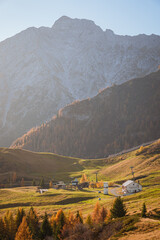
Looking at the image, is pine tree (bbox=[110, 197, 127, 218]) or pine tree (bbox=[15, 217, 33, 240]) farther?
pine tree (bbox=[110, 197, 127, 218])

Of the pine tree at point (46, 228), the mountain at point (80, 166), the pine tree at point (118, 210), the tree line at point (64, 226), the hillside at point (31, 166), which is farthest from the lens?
the hillside at point (31, 166)

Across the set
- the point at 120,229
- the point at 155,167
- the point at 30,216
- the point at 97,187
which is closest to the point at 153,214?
the point at 120,229

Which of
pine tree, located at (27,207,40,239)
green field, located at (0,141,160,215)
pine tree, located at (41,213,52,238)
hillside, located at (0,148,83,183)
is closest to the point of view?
pine tree, located at (41,213,52,238)

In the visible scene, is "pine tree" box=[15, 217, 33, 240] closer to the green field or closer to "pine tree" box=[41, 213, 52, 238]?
"pine tree" box=[41, 213, 52, 238]

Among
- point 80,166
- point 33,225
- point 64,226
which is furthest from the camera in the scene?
point 80,166

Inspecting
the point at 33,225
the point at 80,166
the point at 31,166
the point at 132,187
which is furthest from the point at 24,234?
the point at 80,166

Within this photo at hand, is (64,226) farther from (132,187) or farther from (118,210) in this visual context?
(132,187)

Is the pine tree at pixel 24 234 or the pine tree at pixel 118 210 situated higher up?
the pine tree at pixel 118 210

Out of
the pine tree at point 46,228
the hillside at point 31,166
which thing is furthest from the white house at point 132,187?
the hillside at point 31,166

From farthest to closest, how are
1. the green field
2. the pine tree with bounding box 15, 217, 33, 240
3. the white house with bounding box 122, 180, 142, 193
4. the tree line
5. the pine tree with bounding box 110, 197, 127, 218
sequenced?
the white house with bounding box 122, 180, 142, 193, the green field, the pine tree with bounding box 110, 197, 127, 218, the pine tree with bounding box 15, 217, 33, 240, the tree line

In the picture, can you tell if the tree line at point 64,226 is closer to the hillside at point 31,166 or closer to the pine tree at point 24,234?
the pine tree at point 24,234

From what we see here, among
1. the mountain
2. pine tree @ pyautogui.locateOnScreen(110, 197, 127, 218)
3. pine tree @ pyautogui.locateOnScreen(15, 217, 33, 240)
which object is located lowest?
pine tree @ pyautogui.locateOnScreen(15, 217, 33, 240)

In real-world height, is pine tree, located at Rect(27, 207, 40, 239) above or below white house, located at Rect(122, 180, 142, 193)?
below

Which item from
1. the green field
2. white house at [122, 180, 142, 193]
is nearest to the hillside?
the green field
